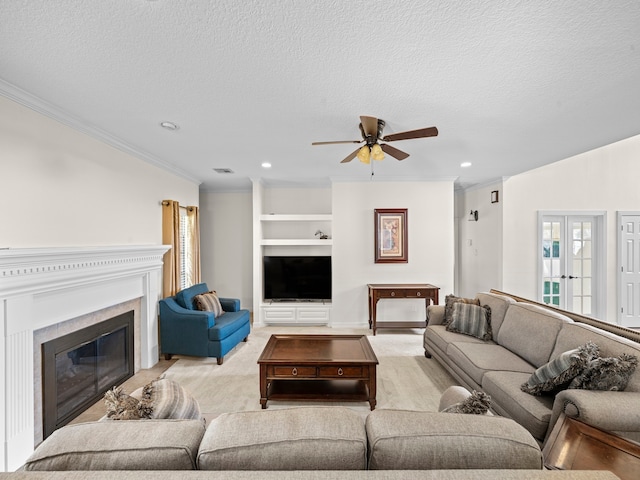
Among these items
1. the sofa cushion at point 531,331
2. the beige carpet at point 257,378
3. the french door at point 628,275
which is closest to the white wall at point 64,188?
the beige carpet at point 257,378

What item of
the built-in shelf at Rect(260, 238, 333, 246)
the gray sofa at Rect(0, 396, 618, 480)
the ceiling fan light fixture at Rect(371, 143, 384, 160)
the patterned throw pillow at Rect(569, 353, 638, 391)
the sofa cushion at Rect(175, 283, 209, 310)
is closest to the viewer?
the gray sofa at Rect(0, 396, 618, 480)

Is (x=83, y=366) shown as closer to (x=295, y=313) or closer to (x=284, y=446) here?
Answer: (x=284, y=446)

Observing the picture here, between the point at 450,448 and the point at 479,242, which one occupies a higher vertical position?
the point at 479,242

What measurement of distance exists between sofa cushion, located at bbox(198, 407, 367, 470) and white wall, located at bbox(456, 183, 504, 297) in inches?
196

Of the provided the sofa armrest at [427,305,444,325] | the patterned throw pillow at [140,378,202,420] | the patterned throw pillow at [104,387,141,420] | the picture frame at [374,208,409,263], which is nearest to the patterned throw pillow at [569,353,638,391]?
the sofa armrest at [427,305,444,325]

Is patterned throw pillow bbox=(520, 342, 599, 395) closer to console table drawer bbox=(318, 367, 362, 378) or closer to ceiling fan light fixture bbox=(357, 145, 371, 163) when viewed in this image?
console table drawer bbox=(318, 367, 362, 378)

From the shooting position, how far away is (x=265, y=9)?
140cm

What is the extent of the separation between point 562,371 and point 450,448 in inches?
54.9

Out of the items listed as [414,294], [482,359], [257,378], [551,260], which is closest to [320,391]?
[257,378]

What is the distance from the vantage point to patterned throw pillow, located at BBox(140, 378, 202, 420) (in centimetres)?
136

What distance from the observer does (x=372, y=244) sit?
5.24 metres

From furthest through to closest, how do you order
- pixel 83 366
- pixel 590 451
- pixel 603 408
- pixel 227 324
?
1. pixel 227 324
2. pixel 83 366
3. pixel 603 408
4. pixel 590 451

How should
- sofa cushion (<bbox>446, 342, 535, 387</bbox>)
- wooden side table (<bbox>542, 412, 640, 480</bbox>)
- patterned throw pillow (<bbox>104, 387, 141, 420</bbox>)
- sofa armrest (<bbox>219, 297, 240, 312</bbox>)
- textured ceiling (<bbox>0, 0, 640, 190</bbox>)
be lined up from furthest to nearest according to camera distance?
sofa armrest (<bbox>219, 297, 240, 312</bbox>)
sofa cushion (<bbox>446, 342, 535, 387</bbox>)
textured ceiling (<bbox>0, 0, 640, 190</bbox>)
patterned throw pillow (<bbox>104, 387, 141, 420</bbox>)
wooden side table (<bbox>542, 412, 640, 480</bbox>)

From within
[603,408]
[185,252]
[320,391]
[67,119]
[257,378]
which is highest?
[67,119]
